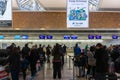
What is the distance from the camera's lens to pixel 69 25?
59.1ft

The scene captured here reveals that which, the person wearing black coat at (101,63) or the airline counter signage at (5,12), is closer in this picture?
the person wearing black coat at (101,63)

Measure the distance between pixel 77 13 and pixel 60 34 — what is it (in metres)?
21.3

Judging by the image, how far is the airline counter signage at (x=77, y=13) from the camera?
1765cm

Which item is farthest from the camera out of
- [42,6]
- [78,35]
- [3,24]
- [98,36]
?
[78,35]

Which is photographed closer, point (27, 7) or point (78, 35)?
point (27, 7)

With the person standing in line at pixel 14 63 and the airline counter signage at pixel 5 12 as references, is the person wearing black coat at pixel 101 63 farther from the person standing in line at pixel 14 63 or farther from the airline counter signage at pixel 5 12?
the airline counter signage at pixel 5 12

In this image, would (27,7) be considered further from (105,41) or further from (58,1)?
(105,41)

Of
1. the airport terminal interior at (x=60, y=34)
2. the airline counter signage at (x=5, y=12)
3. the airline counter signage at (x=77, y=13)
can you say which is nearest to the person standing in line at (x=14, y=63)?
the airport terminal interior at (x=60, y=34)

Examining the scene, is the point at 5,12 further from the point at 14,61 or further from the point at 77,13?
the point at 77,13

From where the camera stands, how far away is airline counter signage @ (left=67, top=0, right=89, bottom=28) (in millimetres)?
17655

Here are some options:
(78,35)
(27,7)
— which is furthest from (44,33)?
(27,7)

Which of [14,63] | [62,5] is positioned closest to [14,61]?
[14,63]

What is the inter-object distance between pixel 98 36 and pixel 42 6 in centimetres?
1302

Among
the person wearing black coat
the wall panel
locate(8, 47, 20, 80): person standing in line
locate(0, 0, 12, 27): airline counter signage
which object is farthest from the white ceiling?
the person wearing black coat
